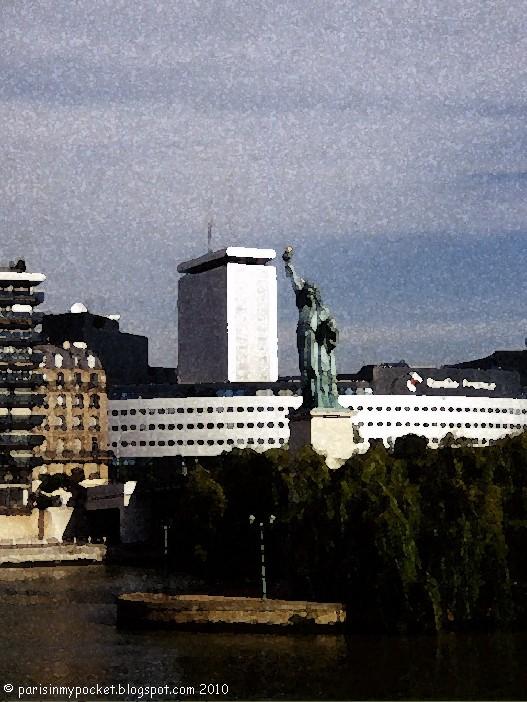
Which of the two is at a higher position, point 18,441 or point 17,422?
point 17,422

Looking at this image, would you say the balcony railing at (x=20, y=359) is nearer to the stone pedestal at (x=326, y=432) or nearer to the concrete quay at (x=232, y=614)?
the stone pedestal at (x=326, y=432)

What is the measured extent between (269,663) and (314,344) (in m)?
38.6

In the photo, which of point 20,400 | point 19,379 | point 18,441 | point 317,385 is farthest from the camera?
point 20,400

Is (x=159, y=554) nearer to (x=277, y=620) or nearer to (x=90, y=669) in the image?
(x=277, y=620)

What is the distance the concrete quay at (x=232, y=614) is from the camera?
75125 millimetres

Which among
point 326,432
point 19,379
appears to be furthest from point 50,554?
point 326,432

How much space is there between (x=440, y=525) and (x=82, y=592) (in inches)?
1680

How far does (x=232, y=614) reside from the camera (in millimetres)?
77188

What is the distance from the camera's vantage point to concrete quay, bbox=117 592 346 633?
246 ft

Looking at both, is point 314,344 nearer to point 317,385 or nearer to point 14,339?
point 317,385

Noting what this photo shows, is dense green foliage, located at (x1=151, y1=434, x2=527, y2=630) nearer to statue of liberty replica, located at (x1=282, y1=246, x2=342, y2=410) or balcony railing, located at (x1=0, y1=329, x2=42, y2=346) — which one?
statue of liberty replica, located at (x1=282, y1=246, x2=342, y2=410)

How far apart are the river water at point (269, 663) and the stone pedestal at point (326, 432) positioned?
2238cm

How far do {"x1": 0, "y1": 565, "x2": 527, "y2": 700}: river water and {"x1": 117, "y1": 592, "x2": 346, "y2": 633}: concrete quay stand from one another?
3.79 ft

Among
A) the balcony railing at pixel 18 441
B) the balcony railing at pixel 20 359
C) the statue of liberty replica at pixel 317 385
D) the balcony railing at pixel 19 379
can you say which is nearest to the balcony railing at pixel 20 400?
the balcony railing at pixel 19 379
